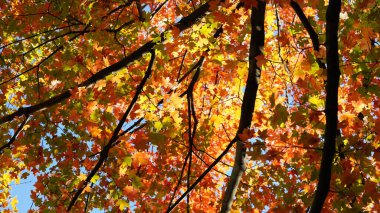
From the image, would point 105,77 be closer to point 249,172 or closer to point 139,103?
point 139,103

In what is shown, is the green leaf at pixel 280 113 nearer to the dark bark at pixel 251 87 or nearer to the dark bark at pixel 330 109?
the dark bark at pixel 251 87

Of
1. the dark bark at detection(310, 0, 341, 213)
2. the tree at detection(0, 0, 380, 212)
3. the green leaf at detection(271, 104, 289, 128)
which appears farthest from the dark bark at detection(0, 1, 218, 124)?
the dark bark at detection(310, 0, 341, 213)

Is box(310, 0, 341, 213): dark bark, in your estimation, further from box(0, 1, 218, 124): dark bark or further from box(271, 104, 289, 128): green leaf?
Result: box(0, 1, 218, 124): dark bark

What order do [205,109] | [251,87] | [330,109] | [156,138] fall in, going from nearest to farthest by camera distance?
1. [330,109]
2. [251,87]
3. [156,138]
4. [205,109]

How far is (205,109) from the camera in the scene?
30.2ft

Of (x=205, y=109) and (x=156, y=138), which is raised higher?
(x=205, y=109)

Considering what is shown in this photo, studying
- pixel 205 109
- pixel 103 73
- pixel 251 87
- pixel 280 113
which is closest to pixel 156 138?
pixel 103 73

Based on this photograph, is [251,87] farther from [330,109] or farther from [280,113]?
[330,109]

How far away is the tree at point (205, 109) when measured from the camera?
13.1 ft

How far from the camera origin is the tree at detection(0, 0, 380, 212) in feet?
13.1

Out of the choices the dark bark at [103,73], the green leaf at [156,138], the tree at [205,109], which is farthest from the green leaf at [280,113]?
the dark bark at [103,73]

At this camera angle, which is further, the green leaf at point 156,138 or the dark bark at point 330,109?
the green leaf at point 156,138

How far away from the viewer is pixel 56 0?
6.58 metres

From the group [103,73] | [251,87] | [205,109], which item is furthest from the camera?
[205,109]
